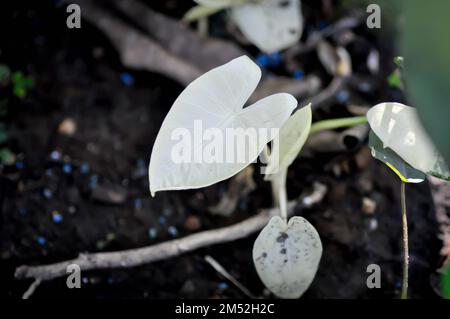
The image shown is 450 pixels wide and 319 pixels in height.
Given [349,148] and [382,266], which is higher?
[349,148]

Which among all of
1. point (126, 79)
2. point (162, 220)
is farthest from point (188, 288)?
point (126, 79)

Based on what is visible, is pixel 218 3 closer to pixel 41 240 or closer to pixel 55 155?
pixel 55 155

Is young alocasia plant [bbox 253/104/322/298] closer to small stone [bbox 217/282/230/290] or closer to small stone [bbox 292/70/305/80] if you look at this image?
small stone [bbox 217/282/230/290]

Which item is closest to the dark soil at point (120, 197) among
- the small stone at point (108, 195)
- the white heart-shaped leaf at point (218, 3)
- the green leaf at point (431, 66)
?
the small stone at point (108, 195)

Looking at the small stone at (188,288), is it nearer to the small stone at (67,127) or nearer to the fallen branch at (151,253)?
the fallen branch at (151,253)

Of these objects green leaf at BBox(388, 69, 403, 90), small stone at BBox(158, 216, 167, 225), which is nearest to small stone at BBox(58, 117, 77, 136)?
small stone at BBox(158, 216, 167, 225)
